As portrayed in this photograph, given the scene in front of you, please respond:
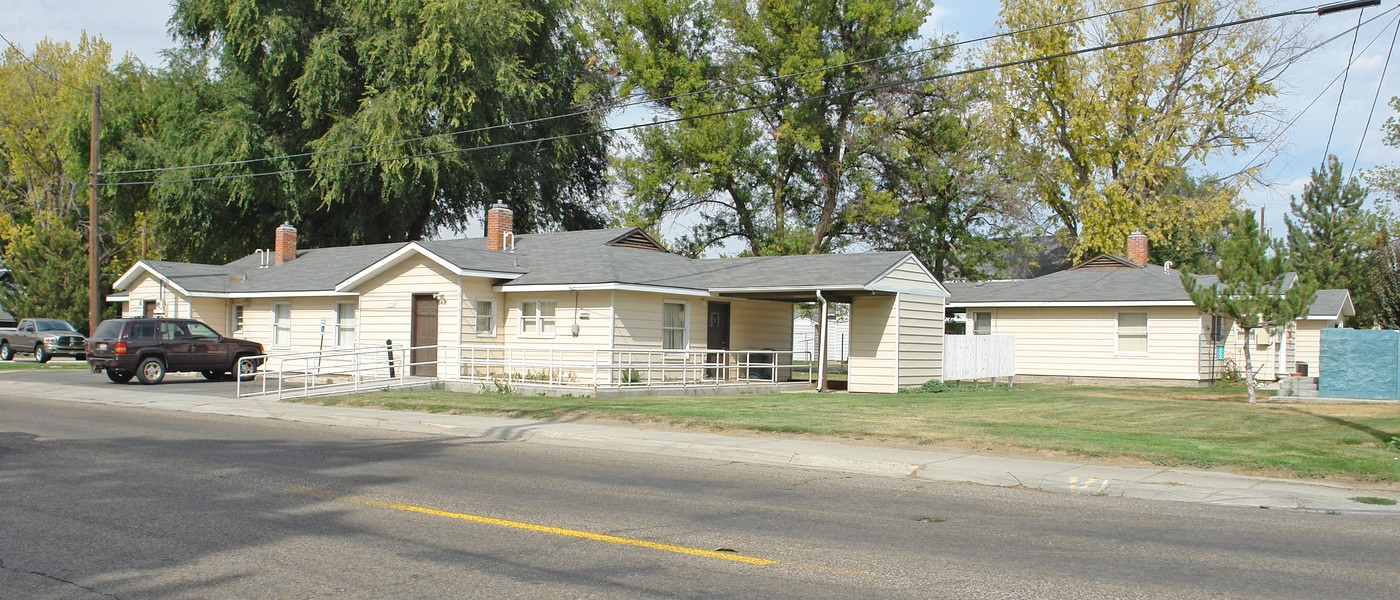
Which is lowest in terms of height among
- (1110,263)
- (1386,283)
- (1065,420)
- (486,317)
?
(1065,420)

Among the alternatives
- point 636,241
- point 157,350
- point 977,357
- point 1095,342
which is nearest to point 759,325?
point 636,241

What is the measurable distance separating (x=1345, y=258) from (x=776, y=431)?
44.7 m

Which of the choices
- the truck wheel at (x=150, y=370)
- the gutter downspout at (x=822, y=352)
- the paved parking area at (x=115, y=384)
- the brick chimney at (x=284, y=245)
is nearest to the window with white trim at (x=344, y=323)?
the paved parking area at (x=115, y=384)

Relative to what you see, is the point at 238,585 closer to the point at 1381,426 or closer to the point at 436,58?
the point at 1381,426

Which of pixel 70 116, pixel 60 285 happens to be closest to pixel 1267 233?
pixel 70 116

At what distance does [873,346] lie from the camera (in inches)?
994

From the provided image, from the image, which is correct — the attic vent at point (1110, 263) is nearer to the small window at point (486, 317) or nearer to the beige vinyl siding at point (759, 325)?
the beige vinyl siding at point (759, 325)

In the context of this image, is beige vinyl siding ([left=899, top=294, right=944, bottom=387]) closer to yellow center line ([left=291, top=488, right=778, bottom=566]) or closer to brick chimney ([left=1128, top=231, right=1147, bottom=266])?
brick chimney ([left=1128, top=231, right=1147, bottom=266])

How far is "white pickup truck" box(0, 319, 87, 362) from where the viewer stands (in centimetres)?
3834

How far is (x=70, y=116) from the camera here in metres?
41.7

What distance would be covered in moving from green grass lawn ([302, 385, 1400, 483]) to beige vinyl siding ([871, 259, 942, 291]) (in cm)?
279

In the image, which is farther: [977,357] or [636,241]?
[636,241]

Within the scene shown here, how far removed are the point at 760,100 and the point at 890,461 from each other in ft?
99.9

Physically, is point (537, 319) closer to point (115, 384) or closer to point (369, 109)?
point (115, 384)
